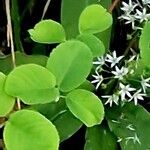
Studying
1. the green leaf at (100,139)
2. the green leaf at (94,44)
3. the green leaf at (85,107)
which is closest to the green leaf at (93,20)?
the green leaf at (94,44)

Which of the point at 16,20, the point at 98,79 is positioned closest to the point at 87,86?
the point at 98,79

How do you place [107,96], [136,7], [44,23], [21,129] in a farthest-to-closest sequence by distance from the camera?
[136,7], [107,96], [44,23], [21,129]

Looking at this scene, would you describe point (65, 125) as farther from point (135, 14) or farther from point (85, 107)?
point (135, 14)

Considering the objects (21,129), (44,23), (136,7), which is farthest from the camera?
(136,7)

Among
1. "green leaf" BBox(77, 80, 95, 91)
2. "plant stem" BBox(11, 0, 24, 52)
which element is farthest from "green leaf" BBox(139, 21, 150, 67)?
"plant stem" BBox(11, 0, 24, 52)

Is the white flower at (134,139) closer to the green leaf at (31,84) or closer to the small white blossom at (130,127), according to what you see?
the small white blossom at (130,127)

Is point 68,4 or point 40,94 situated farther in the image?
point 68,4

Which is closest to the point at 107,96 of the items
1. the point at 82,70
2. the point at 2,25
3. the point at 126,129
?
the point at 126,129

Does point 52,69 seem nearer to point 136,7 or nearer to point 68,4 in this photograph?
point 68,4
